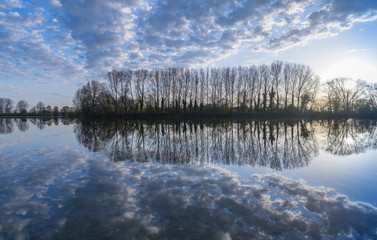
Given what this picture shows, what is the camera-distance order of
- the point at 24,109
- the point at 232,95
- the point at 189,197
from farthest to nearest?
the point at 24,109 → the point at 232,95 → the point at 189,197

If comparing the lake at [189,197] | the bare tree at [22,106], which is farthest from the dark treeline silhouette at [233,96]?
the bare tree at [22,106]

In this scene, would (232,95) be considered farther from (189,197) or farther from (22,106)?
(22,106)

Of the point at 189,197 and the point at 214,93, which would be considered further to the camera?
the point at 214,93

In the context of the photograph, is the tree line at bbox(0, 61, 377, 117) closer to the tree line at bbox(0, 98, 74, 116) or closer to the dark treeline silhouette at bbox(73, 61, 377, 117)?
the dark treeline silhouette at bbox(73, 61, 377, 117)

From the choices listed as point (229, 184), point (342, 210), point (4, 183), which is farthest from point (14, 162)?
point (342, 210)

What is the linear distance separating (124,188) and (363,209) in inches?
245

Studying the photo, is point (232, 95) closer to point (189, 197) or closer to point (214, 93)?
point (214, 93)

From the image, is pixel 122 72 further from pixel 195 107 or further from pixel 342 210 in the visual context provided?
pixel 342 210

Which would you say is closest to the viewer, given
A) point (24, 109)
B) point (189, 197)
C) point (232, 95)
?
point (189, 197)

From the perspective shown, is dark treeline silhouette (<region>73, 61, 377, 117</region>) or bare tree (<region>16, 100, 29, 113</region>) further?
bare tree (<region>16, 100, 29, 113</region>)

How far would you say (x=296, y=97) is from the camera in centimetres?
5650

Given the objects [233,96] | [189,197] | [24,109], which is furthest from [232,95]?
[24,109]

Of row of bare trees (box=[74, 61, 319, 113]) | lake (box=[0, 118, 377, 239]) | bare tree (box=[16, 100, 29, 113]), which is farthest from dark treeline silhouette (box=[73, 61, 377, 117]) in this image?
bare tree (box=[16, 100, 29, 113])

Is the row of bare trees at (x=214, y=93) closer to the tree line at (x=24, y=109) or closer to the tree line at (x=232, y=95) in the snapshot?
the tree line at (x=232, y=95)
